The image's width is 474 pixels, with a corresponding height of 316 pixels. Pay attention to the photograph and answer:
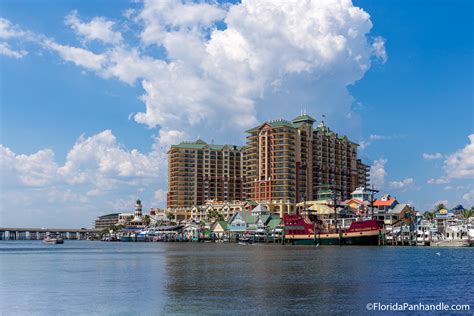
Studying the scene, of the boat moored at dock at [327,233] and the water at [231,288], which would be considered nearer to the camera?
the water at [231,288]

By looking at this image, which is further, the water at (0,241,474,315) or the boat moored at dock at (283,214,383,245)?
the boat moored at dock at (283,214,383,245)

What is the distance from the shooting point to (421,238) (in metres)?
170

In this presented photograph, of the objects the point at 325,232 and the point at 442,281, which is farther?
the point at 325,232

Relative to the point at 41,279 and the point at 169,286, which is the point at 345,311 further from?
the point at 41,279

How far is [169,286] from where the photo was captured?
6178 cm

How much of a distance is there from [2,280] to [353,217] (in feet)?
445

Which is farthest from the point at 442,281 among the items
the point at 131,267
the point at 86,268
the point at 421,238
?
the point at 421,238

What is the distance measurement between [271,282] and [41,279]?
28217 mm

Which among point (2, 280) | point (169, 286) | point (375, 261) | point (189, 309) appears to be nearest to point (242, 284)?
point (169, 286)

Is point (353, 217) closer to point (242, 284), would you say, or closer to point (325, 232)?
point (325, 232)

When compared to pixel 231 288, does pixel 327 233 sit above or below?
above

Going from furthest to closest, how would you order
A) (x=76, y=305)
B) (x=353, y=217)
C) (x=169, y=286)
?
(x=353, y=217) < (x=169, y=286) < (x=76, y=305)

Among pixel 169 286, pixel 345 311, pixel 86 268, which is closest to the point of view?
pixel 345 311

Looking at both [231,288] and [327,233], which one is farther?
[327,233]
